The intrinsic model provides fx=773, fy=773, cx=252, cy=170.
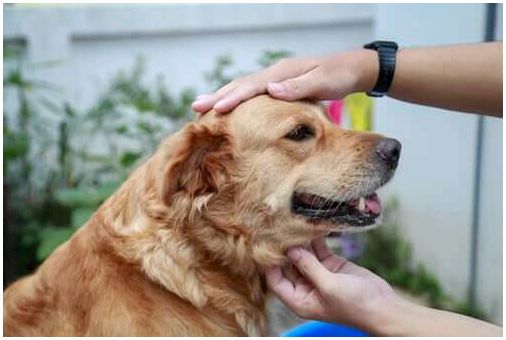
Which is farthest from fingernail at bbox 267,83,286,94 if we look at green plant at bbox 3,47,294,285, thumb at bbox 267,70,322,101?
green plant at bbox 3,47,294,285

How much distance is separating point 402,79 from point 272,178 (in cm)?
51

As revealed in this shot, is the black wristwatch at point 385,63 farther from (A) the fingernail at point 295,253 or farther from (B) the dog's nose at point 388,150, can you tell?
(A) the fingernail at point 295,253

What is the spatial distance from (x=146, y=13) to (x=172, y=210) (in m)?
3.48

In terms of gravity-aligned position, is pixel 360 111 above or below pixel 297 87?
below

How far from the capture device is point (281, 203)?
220 cm

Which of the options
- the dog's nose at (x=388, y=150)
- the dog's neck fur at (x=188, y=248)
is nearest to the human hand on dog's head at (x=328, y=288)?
the dog's neck fur at (x=188, y=248)

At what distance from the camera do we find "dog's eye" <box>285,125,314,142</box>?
2.22 meters

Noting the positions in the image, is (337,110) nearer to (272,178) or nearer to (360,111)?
(360,111)

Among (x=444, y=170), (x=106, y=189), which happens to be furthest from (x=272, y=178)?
(x=444, y=170)

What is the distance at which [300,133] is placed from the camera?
7.33 feet

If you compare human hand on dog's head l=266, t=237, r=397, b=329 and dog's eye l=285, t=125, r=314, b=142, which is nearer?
human hand on dog's head l=266, t=237, r=397, b=329

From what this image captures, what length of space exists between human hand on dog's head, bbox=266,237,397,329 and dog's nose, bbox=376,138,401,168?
30cm

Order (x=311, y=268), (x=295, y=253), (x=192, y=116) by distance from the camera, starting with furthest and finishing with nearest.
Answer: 1. (x=192, y=116)
2. (x=295, y=253)
3. (x=311, y=268)

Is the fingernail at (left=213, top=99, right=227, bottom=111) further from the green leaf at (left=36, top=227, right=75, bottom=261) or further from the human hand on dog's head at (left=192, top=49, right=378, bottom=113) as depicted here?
the green leaf at (left=36, top=227, right=75, bottom=261)
